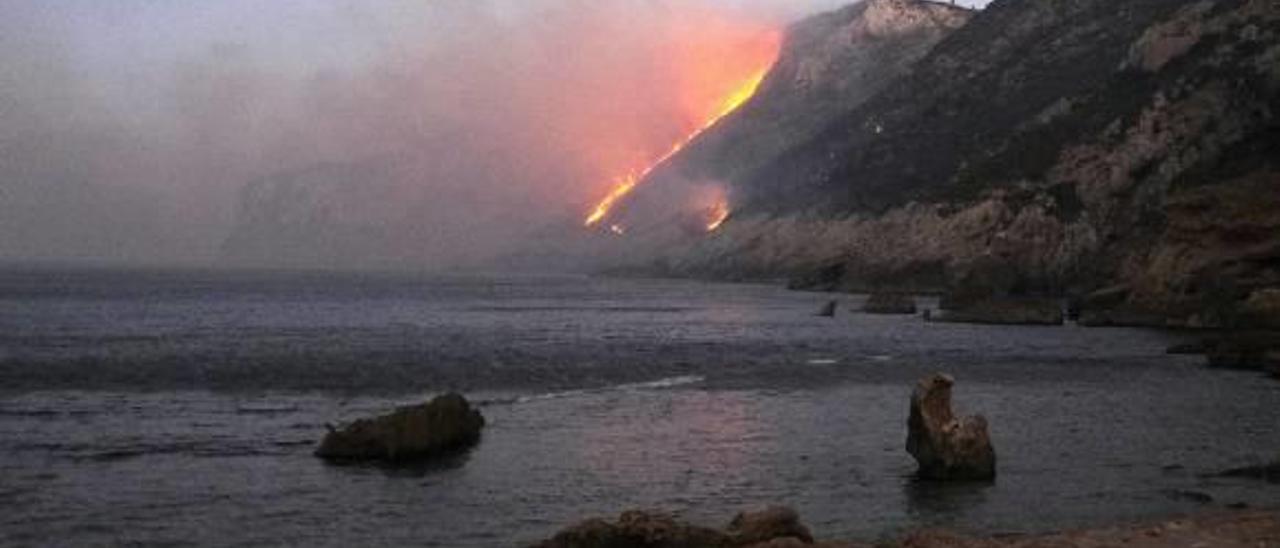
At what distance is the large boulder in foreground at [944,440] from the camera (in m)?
34.0

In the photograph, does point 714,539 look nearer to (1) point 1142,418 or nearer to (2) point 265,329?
(1) point 1142,418

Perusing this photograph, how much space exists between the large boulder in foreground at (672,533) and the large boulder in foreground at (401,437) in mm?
15031

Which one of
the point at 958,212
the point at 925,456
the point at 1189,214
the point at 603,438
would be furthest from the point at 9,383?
the point at 958,212

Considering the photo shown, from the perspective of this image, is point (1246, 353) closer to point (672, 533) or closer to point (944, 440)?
point (944, 440)

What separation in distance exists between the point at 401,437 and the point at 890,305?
105m

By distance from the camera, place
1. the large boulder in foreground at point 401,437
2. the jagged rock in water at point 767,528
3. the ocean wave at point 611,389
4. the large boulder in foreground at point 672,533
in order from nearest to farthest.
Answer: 1. the jagged rock in water at point 767,528
2. the large boulder in foreground at point 672,533
3. the large boulder in foreground at point 401,437
4. the ocean wave at point 611,389

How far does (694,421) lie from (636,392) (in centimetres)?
1127

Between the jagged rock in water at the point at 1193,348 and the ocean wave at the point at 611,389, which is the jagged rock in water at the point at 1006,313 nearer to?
the jagged rock in water at the point at 1193,348

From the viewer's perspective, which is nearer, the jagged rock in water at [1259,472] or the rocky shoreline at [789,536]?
the rocky shoreline at [789,536]

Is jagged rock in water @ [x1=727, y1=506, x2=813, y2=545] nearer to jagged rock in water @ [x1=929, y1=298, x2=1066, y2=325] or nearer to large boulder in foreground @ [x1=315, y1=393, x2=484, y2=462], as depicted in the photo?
large boulder in foreground @ [x1=315, y1=393, x2=484, y2=462]

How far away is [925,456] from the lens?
34.3 m

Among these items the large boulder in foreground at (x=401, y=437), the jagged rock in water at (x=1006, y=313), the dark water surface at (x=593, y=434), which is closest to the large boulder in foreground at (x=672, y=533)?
the dark water surface at (x=593, y=434)

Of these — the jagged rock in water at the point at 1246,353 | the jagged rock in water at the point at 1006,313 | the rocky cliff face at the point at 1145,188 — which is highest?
the rocky cliff face at the point at 1145,188

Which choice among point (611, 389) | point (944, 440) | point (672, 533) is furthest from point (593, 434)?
point (672, 533)
